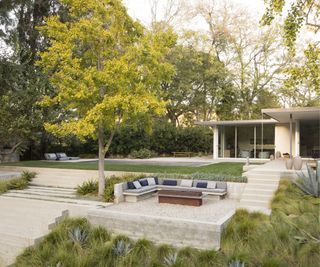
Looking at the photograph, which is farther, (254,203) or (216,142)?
(216,142)

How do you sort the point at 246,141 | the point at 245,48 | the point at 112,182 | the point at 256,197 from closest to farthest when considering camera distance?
the point at 256,197, the point at 112,182, the point at 246,141, the point at 245,48

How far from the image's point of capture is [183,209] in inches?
413

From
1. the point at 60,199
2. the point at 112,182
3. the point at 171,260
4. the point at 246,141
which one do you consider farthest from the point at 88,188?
the point at 246,141

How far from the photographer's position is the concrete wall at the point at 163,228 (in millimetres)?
8016

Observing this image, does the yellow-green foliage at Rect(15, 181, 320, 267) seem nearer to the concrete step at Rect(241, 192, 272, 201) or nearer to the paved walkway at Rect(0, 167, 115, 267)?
the paved walkway at Rect(0, 167, 115, 267)

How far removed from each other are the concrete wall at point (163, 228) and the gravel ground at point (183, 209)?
2.21 ft

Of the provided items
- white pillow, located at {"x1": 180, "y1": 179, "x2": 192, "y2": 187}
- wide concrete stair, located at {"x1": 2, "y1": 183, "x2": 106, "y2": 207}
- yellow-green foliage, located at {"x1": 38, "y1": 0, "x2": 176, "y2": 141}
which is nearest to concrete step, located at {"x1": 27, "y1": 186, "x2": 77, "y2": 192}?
wide concrete stair, located at {"x1": 2, "y1": 183, "x2": 106, "y2": 207}

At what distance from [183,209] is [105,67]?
6159 millimetres

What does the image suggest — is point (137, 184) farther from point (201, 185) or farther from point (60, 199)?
point (60, 199)

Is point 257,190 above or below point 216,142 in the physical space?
below

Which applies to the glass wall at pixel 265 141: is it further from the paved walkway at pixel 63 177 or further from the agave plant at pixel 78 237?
the agave plant at pixel 78 237

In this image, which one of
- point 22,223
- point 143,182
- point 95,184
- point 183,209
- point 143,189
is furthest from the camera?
point 95,184

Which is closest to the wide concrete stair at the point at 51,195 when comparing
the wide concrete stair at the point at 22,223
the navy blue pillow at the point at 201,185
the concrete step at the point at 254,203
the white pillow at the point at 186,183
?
the wide concrete stair at the point at 22,223

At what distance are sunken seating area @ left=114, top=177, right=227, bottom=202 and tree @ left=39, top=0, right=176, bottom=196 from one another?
1.29 m
